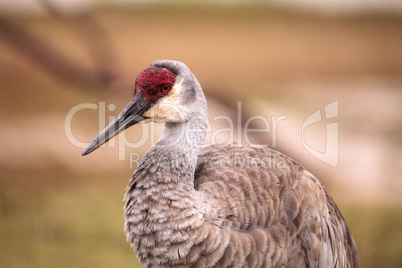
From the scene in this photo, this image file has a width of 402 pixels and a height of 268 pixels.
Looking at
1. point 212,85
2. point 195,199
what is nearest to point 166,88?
point 195,199

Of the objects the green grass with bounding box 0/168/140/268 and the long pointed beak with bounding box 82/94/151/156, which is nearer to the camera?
the long pointed beak with bounding box 82/94/151/156

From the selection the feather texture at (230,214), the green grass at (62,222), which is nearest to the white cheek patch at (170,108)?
the feather texture at (230,214)

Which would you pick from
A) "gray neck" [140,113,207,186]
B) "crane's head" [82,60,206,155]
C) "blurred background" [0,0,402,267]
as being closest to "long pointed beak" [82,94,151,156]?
"crane's head" [82,60,206,155]

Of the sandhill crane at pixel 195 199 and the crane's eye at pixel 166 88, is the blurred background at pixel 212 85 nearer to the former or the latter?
the sandhill crane at pixel 195 199

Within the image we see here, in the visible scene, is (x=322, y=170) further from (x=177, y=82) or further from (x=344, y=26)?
(x=177, y=82)

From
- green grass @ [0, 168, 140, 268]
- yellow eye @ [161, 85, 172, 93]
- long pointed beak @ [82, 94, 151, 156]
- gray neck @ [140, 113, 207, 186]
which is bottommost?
green grass @ [0, 168, 140, 268]

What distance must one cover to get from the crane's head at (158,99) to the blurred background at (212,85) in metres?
1.03

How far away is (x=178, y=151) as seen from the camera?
1281 mm

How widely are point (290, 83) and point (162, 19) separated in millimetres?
769

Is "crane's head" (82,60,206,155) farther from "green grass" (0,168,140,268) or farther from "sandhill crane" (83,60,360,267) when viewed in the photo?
"green grass" (0,168,140,268)

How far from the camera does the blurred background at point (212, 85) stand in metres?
2.34

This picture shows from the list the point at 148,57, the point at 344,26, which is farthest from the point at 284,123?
the point at 148,57

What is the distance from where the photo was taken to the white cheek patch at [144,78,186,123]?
1268 millimetres

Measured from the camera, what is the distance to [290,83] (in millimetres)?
2396
